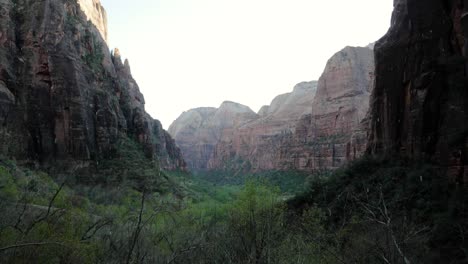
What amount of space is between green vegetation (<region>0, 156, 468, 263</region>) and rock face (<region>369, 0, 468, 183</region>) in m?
1.85

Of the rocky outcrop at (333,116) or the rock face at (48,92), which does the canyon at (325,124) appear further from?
the rock face at (48,92)

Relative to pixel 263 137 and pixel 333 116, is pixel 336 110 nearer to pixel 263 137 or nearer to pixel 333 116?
pixel 333 116

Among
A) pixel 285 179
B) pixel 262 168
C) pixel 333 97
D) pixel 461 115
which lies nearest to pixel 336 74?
pixel 333 97

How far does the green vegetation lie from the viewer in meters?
8.49

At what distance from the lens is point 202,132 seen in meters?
187

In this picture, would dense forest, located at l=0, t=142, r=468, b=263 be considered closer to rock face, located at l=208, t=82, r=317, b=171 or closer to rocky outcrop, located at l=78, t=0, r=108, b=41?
rocky outcrop, located at l=78, t=0, r=108, b=41

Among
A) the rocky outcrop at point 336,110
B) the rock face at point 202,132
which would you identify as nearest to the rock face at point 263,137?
the rocky outcrop at point 336,110

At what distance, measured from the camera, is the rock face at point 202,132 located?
17812cm

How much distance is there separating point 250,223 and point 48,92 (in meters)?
35.1

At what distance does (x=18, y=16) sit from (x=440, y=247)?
1758 inches

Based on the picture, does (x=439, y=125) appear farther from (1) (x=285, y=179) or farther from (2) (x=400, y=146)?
(1) (x=285, y=179)

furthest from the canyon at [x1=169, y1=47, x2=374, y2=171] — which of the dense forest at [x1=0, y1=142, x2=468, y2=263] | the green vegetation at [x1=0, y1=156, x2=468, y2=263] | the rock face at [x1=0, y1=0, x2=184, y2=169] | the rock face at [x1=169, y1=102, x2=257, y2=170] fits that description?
the rock face at [x1=169, y1=102, x2=257, y2=170]

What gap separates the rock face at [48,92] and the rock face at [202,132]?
128862 millimetres

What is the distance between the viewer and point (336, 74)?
266ft
